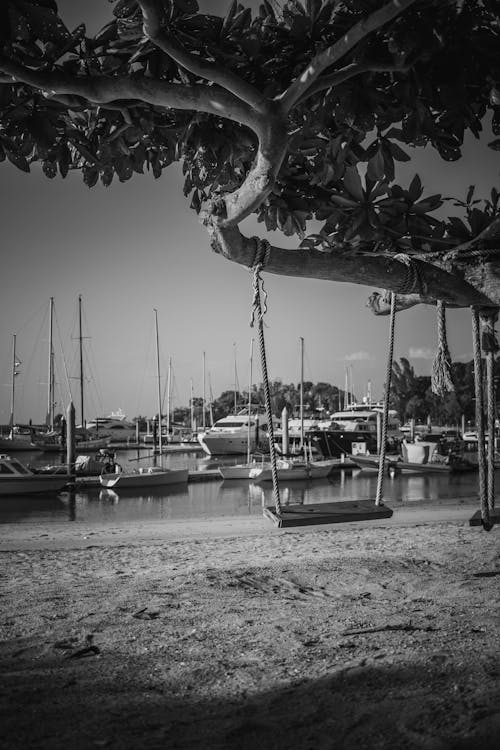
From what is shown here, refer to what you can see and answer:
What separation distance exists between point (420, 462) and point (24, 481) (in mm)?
26074

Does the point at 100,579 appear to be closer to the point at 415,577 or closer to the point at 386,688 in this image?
the point at 415,577

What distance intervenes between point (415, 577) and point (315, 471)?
2955 cm

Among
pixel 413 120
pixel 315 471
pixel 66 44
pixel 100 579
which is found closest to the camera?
pixel 66 44

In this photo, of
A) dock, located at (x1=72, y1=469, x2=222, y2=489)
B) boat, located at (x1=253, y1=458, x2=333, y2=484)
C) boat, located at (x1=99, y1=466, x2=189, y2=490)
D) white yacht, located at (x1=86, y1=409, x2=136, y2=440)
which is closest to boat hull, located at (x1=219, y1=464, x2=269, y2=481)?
boat, located at (x1=253, y1=458, x2=333, y2=484)

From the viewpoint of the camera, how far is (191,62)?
3547mm

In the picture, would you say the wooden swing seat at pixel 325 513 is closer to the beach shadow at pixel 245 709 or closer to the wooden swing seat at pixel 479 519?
the wooden swing seat at pixel 479 519

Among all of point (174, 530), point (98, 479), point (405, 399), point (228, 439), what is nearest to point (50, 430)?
point (228, 439)

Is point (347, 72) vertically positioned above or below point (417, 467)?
above

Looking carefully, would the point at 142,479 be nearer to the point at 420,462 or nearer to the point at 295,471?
the point at 295,471

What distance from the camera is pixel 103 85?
3.75 metres

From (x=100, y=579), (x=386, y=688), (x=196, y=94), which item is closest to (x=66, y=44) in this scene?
(x=196, y=94)

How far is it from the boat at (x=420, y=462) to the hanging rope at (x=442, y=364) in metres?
32.0

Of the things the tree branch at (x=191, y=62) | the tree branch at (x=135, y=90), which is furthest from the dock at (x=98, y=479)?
the tree branch at (x=191, y=62)

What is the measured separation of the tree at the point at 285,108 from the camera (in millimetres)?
3658
